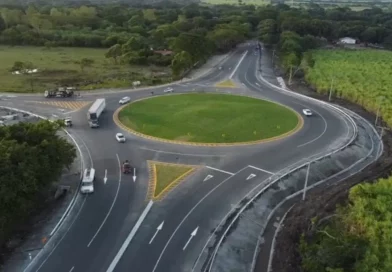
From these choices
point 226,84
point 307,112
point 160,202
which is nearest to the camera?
point 160,202

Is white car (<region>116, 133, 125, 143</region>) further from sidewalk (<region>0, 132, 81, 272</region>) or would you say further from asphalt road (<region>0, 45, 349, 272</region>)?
sidewalk (<region>0, 132, 81, 272</region>)

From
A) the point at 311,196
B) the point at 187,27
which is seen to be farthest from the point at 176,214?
the point at 187,27

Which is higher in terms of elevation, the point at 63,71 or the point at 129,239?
the point at 129,239

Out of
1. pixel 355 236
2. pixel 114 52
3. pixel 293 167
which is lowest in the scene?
pixel 293 167

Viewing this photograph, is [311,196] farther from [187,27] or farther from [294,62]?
[187,27]

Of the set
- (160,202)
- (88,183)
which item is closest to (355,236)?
(160,202)

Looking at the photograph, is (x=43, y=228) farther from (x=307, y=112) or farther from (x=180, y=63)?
(x=180, y=63)

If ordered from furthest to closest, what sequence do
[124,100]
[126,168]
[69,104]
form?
[124,100] → [69,104] → [126,168]
